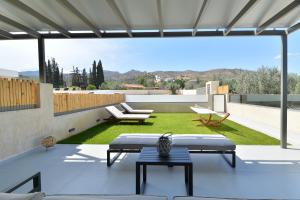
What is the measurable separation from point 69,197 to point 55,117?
6.09 metres

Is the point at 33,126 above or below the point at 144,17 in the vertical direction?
below

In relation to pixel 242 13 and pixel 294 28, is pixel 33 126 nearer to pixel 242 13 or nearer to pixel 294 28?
pixel 242 13

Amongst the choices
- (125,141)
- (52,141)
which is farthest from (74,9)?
(52,141)

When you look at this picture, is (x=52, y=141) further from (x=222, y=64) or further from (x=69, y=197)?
(x=222, y=64)

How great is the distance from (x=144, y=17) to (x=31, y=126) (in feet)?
12.3

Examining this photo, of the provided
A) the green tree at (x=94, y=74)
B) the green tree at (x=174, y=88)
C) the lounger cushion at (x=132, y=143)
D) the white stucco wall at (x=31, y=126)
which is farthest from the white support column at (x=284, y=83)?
the green tree at (x=94, y=74)

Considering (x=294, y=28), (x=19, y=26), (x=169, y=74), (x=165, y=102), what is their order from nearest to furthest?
(x=19, y=26)
(x=294, y=28)
(x=165, y=102)
(x=169, y=74)

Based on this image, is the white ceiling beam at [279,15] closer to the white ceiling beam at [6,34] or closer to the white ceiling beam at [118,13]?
the white ceiling beam at [118,13]

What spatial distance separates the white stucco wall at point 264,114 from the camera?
884 cm

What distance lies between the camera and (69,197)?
1841 millimetres

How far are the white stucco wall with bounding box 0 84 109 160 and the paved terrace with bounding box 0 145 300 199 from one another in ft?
0.89

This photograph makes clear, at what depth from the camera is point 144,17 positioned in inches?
214

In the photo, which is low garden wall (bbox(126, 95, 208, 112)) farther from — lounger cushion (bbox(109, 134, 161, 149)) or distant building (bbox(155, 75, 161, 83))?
distant building (bbox(155, 75, 161, 83))

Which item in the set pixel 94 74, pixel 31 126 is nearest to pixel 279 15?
pixel 31 126
